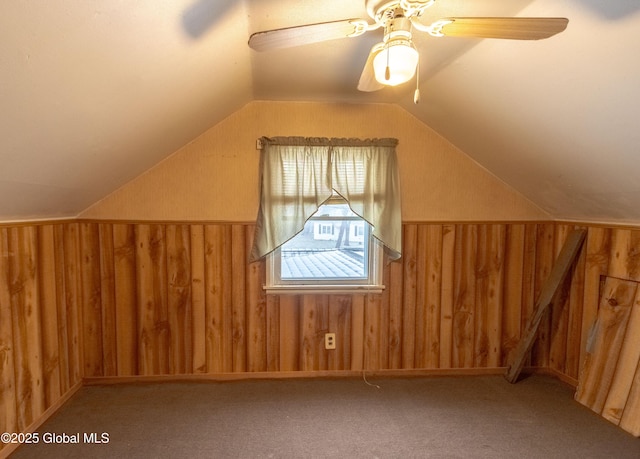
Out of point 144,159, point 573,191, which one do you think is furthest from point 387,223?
A: point 144,159

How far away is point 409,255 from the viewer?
2.67 m

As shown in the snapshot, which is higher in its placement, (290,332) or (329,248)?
(329,248)

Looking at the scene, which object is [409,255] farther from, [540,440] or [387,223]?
[540,440]

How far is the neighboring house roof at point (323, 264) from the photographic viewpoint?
2676mm

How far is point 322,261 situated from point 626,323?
2185 mm

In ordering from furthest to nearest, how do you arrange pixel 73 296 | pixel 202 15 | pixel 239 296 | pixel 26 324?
pixel 239 296, pixel 73 296, pixel 26 324, pixel 202 15

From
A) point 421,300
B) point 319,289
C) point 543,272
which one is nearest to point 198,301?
point 319,289

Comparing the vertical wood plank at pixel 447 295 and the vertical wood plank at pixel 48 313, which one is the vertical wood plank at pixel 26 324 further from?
the vertical wood plank at pixel 447 295

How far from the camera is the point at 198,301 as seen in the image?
2572mm

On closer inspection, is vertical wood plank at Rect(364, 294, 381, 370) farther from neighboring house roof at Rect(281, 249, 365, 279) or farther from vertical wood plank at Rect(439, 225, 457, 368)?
vertical wood plank at Rect(439, 225, 457, 368)

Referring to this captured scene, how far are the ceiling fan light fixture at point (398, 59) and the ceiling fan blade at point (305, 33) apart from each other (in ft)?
0.38

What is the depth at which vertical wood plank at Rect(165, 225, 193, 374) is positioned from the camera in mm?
2527

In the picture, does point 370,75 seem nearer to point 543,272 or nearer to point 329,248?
point 329,248

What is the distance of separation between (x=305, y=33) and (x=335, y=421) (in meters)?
2.24
